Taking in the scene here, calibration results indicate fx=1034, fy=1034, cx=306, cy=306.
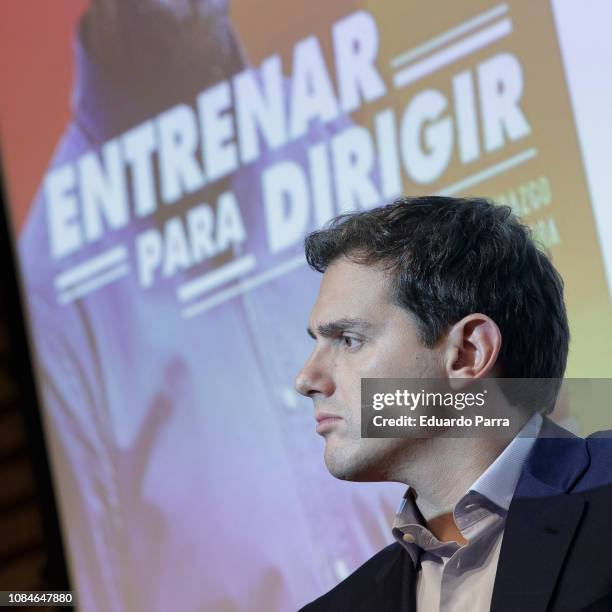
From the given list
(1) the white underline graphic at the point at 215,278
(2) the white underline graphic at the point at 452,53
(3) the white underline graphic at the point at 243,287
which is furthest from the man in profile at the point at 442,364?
(1) the white underline graphic at the point at 215,278

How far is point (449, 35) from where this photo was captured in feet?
8.55

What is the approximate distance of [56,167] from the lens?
11.2 ft

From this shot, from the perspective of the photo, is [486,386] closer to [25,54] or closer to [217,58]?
[217,58]

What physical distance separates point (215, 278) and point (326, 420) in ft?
4.51

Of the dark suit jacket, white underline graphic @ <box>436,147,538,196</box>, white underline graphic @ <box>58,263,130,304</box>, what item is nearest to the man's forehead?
the dark suit jacket

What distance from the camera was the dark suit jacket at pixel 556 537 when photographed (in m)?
1.41

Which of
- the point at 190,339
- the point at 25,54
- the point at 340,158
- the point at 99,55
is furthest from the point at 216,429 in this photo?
the point at 25,54

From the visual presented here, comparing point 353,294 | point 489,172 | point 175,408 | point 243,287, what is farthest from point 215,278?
point 353,294

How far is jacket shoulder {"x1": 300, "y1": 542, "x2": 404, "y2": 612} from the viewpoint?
5.80 feet

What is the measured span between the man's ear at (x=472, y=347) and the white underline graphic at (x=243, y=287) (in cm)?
112

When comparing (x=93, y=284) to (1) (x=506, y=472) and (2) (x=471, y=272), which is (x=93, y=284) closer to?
(2) (x=471, y=272)

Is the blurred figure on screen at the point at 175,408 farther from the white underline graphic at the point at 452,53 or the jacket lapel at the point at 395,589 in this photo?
the jacket lapel at the point at 395,589

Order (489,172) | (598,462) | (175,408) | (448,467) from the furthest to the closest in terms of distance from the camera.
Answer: (175,408)
(489,172)
(448,467)
(598,462)

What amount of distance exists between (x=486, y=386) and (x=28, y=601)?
2142 mm
